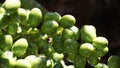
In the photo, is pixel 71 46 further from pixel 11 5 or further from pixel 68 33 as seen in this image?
pixel 11 5

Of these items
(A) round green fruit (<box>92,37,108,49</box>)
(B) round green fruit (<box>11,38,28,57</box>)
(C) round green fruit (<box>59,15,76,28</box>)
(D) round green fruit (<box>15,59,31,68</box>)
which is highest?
(C) round green fruit (<box>59,15,76,28</box>)

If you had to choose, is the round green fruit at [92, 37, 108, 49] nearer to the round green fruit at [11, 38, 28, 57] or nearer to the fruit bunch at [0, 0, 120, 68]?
the fruit bunch at [0, 0, 120, 68]

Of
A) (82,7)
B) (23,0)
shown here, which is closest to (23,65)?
(23,0)

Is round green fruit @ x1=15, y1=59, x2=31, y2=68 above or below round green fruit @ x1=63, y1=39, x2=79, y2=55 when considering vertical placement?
below

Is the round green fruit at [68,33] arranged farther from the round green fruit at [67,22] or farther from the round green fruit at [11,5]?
the round green fruit at [11,5]

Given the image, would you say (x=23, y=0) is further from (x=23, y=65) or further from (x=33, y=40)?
(x=23, y=65)

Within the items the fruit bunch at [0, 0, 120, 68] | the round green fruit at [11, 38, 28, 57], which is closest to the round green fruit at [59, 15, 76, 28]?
the fruit bunch at [0, 0, 120, 68]

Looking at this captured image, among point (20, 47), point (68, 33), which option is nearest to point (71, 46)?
point (68, 33)

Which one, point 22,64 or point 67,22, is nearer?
point 22,64
